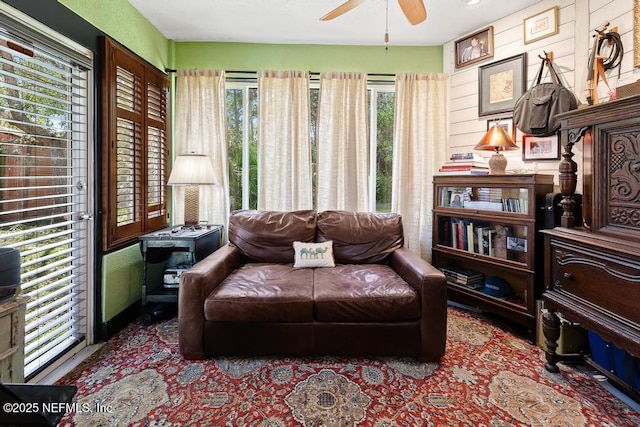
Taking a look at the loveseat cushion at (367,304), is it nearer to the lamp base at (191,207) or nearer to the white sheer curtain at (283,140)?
the white sheer curtain at (283,140)

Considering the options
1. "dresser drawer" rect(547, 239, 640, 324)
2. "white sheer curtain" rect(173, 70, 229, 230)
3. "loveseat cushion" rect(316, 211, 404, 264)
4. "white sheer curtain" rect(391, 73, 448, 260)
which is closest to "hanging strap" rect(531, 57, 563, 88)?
"white sheer curtain" rect(391, 73, 448, 260)

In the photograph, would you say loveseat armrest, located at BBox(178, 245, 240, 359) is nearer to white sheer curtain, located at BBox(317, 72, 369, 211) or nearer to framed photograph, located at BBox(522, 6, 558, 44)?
white sheer curtain, located at BBox(317, 72, 369, 211)

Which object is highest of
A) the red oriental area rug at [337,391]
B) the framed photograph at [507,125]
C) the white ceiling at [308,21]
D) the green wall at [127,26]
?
the white ceiling at [308,21]

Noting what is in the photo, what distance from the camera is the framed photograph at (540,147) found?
264cm

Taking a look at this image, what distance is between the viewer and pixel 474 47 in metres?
3.17

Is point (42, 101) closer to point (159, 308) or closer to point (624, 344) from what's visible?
point (159, 308)

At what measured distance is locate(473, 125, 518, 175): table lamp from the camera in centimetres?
268

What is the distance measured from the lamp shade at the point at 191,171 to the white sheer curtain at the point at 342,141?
112 centimetres

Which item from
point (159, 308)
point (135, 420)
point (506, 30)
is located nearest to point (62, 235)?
point (159, 308)

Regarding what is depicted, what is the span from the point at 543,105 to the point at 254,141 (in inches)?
105

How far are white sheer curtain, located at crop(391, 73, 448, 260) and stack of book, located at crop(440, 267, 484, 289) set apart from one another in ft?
1.43

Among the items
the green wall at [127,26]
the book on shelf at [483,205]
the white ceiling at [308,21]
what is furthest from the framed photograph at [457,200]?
the green wall at [127,26]

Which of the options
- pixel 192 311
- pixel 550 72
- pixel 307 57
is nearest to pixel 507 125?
pixel 550 72

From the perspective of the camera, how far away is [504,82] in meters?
2.96
